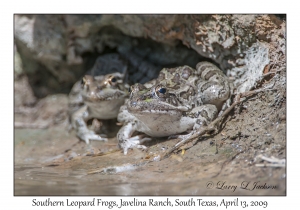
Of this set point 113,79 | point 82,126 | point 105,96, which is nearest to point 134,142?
point 105,96

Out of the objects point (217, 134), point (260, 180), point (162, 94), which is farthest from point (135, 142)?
point (260, 180)

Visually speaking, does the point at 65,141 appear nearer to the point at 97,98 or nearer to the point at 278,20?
the point at 97,98

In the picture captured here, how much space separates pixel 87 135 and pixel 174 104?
7.82ft

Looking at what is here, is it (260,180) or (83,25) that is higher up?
(83,25)

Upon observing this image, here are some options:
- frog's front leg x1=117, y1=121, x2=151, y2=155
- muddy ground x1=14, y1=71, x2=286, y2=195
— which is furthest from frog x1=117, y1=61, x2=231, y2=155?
muddy ground x1=14, y1=71, x2=286, y2=195

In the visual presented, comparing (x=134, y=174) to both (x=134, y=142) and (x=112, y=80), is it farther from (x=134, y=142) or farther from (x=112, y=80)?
(x=112, y=80)

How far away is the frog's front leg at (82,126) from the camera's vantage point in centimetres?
756

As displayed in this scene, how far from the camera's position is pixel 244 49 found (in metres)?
6.52

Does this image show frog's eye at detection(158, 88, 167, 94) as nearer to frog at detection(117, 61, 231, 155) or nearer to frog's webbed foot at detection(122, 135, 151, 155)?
frog at detection(117, 61, 231, 155)

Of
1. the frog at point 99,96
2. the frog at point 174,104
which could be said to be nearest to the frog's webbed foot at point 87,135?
the frog at point 99,96

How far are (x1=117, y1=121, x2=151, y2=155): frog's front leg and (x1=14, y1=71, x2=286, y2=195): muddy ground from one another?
127 millimetres

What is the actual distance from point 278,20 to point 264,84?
107 cm

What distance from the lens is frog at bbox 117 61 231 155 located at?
589 cm
